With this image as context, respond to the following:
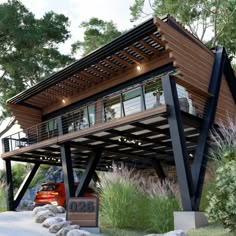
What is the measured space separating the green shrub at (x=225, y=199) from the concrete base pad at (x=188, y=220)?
5.00ft

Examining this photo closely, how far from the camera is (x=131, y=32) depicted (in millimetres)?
10273

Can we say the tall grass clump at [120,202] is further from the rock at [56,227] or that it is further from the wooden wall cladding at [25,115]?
the wooden wall cladding at [25,115]

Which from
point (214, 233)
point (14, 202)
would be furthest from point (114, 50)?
point (14, 202)

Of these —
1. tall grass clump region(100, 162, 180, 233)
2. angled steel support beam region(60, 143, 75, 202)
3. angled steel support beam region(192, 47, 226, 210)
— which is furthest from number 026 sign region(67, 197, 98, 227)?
angled steel support beam region(192, 47, 226, 210)

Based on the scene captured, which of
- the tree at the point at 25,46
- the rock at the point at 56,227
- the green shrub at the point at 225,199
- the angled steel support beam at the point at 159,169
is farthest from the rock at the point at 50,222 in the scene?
the tree at the point at 25,46

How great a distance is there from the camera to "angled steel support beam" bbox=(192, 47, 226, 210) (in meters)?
8.32

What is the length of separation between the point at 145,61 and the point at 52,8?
37.0 ft

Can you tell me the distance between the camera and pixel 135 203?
884 centimetres

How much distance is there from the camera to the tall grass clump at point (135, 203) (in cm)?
838

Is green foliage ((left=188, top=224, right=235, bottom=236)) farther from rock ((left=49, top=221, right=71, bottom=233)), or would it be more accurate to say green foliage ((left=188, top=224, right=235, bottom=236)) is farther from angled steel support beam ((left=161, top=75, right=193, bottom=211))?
rock ((left=49, top=221, right=71, bottom=233))

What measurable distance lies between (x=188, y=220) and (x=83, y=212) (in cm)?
262

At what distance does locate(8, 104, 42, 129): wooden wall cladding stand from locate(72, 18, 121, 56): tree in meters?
8.12

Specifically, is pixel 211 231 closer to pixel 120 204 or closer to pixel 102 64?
pixel 120 204

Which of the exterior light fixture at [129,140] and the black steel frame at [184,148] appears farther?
the exterior light fixture at [129,140]
